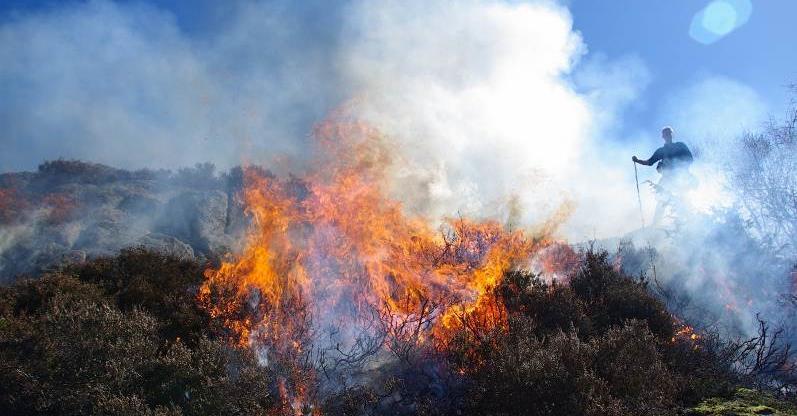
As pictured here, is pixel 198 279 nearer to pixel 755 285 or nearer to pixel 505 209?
pixel 505 209

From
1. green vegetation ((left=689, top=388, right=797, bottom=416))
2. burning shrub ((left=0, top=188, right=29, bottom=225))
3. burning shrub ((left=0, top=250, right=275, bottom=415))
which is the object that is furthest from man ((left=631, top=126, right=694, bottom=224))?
burning shrub ((left=0, top=188, right=29, bottom=225))

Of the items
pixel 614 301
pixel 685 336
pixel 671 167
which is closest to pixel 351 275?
pixel 614 301

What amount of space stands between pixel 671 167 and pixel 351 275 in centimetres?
994

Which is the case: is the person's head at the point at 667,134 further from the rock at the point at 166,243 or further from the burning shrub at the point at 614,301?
the rock at the point at 166,243

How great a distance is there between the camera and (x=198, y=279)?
9125 millimetres

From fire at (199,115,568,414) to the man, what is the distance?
4.05m

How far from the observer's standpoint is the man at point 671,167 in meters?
13.0

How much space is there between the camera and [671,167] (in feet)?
43.2

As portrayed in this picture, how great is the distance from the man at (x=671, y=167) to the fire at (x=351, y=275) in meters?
4.05

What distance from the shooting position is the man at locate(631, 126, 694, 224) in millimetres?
13000

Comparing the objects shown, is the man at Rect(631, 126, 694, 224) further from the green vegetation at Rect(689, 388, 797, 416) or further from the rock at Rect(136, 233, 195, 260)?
the rock at Rect(136, 233, 195, 260)

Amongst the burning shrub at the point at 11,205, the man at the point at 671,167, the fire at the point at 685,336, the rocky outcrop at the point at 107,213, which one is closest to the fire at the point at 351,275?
the fire at the point at 685,336

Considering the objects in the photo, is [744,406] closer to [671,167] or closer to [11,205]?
[671,167]

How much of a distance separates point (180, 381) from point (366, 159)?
8.78 metres
